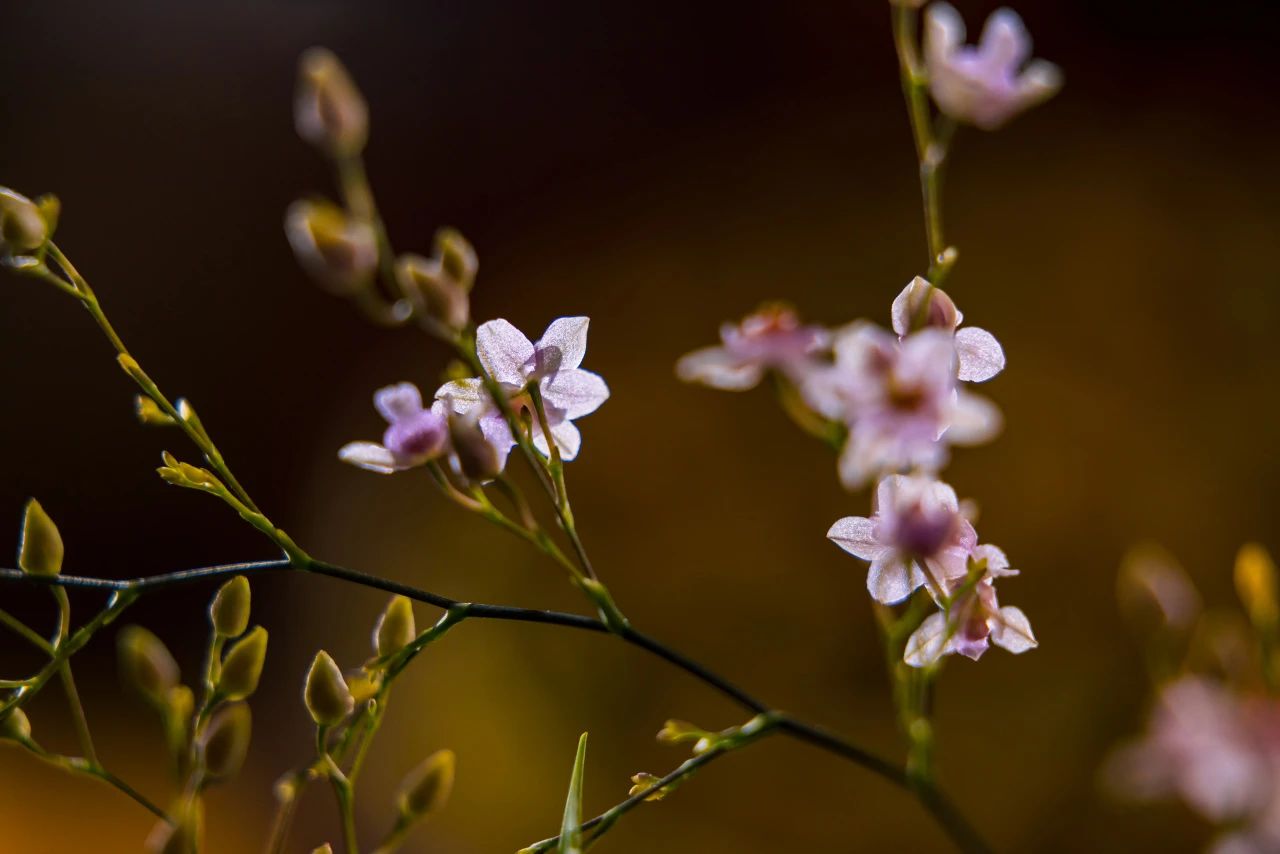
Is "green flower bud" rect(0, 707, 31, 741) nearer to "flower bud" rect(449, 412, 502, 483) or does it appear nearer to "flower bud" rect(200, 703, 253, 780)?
"flower bud" rect(200, 703, 253, 780)

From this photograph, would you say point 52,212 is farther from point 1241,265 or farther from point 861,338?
point 1241,265

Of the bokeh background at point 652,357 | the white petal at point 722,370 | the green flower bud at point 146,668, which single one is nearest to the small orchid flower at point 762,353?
the white petal at point 722,370

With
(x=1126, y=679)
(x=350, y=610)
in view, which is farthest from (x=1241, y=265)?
(x=350, y=610)

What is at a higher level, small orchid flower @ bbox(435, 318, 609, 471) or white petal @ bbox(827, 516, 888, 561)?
small orchid flower @ bbox(435, 318, 609, 471)

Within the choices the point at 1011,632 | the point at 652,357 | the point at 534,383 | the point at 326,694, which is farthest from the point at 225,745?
the point at 652,357

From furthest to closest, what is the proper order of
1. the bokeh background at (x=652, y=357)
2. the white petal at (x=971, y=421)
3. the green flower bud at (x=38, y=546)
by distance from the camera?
the bokeh background at (x=652, y=357)
the green flower bud at (x=38, y=546)
the white petal at (x=971, y=421)

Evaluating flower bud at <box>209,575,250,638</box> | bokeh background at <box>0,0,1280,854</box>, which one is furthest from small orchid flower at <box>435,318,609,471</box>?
bokeh background at <box>0,0,1280,854</box>

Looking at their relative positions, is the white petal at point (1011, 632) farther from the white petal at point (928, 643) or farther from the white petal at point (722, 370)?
the white petal at point (722, 370)

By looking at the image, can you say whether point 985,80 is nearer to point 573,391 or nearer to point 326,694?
point 573,391
